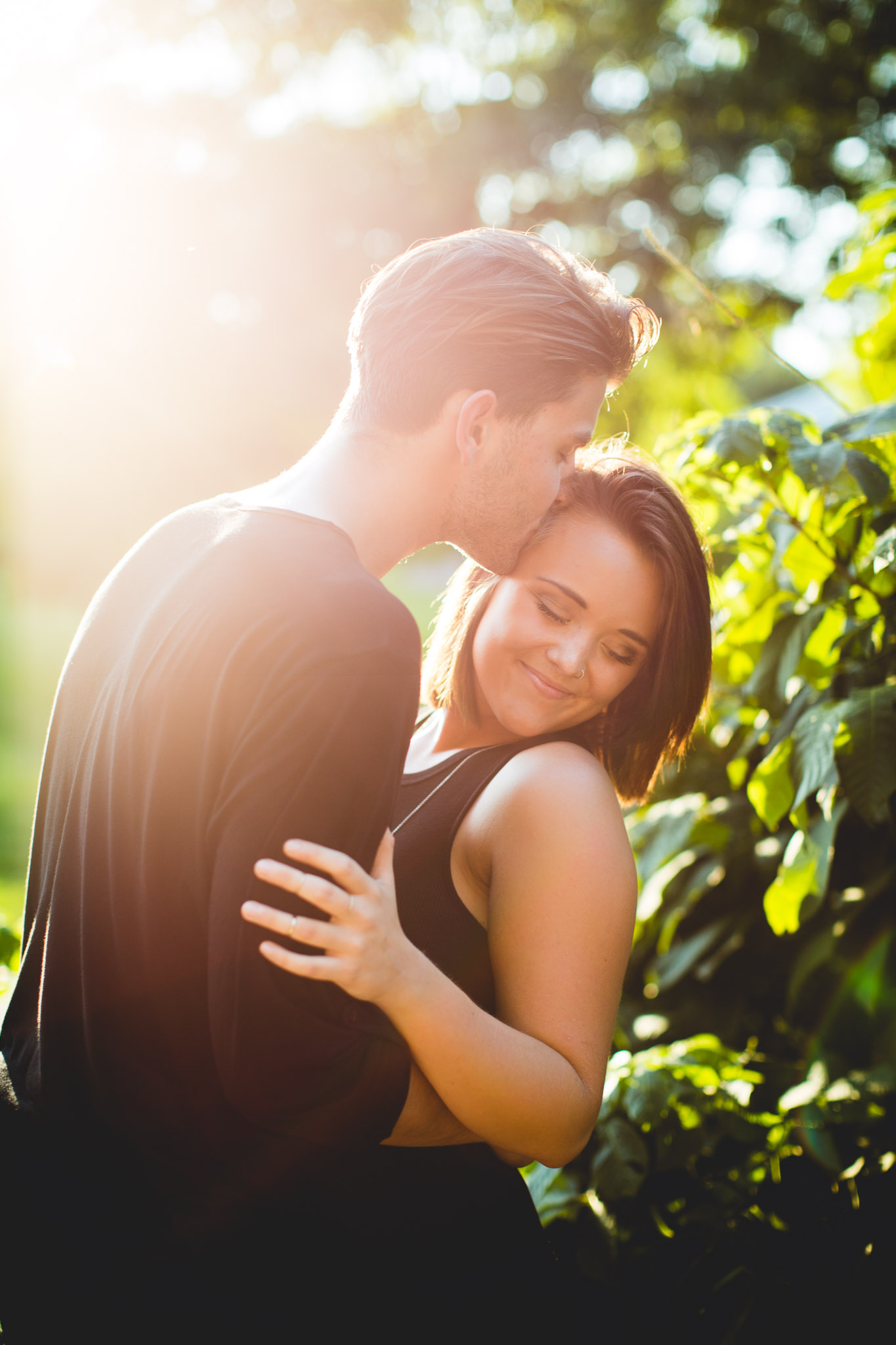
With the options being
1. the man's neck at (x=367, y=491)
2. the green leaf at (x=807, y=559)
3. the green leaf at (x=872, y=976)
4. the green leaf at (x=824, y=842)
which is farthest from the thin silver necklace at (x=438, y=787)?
the green leaf at (x=872, y=976)

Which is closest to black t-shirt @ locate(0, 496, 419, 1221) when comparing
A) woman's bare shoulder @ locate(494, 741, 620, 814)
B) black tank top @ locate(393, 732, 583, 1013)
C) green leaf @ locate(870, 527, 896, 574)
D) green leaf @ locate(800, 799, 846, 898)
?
black tank top @ locate(393, 732, 583, 1013)

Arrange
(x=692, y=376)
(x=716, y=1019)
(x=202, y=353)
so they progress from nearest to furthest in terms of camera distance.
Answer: (x=716, y=1019) → (x=202, y=353) → (x=692, y=376)

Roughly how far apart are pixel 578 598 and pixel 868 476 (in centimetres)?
65

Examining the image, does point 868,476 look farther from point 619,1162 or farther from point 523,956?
point 619,1162

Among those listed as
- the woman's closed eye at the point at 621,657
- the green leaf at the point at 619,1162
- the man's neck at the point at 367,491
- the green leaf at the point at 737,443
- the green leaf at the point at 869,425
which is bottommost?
the green leaf at the point at 619,1162

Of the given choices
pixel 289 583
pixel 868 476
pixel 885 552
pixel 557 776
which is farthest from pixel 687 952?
pixel 289 583

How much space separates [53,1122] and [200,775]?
606 millimetres

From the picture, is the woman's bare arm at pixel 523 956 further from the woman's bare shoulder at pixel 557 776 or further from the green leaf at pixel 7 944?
the green leaf at pixel 7 944

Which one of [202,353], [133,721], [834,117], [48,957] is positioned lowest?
[48,957]

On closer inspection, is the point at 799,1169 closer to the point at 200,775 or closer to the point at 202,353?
the point at 200,775

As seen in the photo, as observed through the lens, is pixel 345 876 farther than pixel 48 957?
No

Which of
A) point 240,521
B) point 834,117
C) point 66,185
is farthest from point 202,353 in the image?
point 240,521

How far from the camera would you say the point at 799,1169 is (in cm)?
217

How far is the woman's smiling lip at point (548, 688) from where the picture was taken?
6.89 ft
